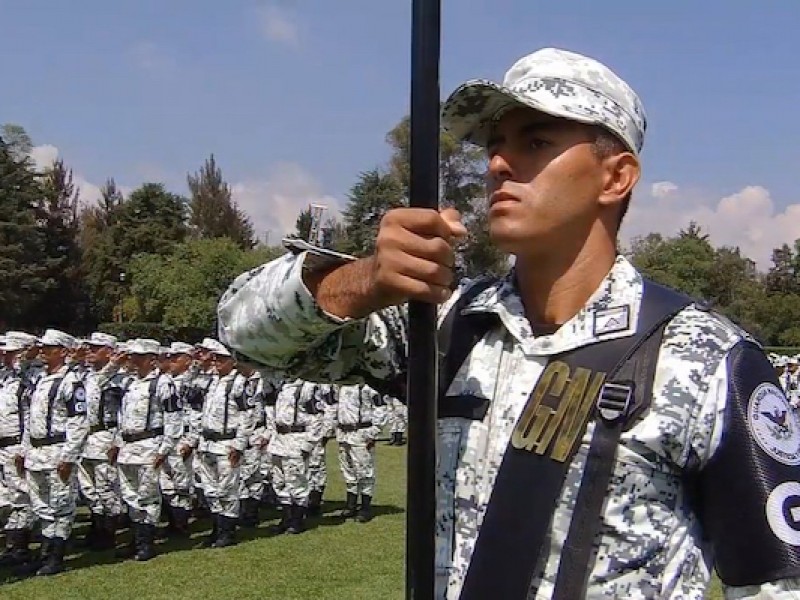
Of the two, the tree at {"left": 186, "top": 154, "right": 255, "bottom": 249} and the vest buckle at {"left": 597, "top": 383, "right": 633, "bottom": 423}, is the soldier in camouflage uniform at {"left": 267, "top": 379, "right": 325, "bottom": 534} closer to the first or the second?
the vest buckle at {"left": 597, "top": 383, "right": 633, "bottom": 423}

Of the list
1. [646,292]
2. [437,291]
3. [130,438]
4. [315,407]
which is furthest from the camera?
[315,407]

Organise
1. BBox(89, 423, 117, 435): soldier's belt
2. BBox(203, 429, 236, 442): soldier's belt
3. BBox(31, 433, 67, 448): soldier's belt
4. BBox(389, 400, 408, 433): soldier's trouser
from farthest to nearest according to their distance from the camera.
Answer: BBox(389, 400, 408, 433): soldier's trouser
BBox(203, 429, 236, 442): soldier's belt
BBox(89, 423, 117, 435): soldier's belt
BBox(31, 433, 67, 448): soldier's belt

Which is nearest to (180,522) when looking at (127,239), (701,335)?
(701,335)

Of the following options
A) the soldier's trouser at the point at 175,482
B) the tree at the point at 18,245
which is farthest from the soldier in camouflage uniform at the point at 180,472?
the tree at the point at 18,245

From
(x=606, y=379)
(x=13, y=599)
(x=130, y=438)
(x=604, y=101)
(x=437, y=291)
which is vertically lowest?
(x=13, y=599)

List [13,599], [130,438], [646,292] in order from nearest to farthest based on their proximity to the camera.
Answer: [646,292] < [13,599] < [130,438]

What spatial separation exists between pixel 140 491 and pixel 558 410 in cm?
954

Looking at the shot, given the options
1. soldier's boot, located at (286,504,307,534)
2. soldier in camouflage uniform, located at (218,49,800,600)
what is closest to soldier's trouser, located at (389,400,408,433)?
soldier's boot, located at (286,504,307,534)

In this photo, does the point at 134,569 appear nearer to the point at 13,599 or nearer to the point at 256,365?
the point at 13,599

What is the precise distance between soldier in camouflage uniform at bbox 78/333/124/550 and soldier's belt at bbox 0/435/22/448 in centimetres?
72

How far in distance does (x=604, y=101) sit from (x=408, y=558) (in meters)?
0.94

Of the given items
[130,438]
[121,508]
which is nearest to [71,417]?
[130,438]

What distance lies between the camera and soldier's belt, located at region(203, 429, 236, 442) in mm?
11734

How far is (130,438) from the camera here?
416 inches
